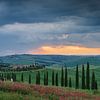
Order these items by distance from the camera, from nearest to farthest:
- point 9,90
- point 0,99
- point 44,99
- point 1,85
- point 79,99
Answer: point 0,99
point 44,99
point 79,99
point 9,90
point 1,85

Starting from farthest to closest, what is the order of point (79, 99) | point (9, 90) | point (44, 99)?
point (9, 90), point (79, 99), point (44, 99)

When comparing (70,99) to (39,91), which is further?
(39,91)

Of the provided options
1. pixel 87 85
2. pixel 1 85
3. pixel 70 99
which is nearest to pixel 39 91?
pixel 1 85

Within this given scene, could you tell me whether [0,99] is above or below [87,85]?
above

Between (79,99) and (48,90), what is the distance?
4.97m

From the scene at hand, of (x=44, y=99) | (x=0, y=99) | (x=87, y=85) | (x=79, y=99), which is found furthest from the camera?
(x=87, y=85)

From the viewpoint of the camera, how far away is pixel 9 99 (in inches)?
820

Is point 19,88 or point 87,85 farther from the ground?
point 19,88

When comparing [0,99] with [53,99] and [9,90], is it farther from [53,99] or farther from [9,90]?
[9,90]

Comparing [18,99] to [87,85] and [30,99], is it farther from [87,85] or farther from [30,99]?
[87,85]

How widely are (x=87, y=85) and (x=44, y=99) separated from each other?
94315mm

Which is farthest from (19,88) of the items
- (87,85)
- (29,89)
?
(87,85)

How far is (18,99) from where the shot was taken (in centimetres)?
2098

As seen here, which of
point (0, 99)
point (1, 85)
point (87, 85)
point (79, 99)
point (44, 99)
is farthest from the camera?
point (87, 85)
